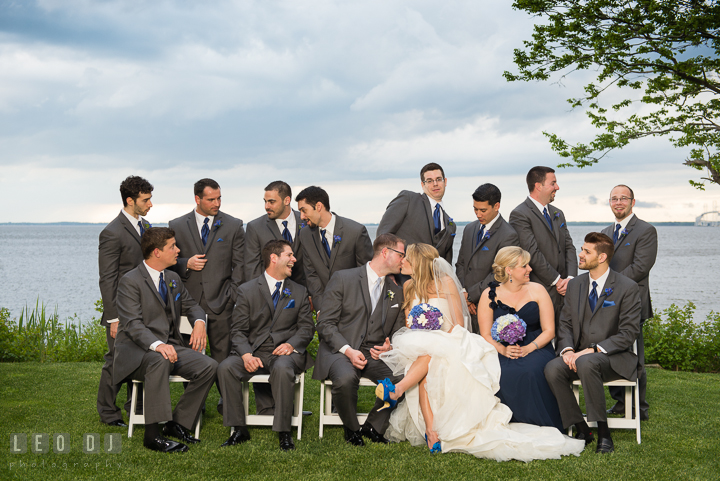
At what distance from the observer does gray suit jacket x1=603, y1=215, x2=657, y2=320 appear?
18.8 ft

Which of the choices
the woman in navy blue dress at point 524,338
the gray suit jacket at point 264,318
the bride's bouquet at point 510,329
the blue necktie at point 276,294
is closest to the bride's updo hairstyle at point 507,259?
the woman in navy blue dress at point 524,338

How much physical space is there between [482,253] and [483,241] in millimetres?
118

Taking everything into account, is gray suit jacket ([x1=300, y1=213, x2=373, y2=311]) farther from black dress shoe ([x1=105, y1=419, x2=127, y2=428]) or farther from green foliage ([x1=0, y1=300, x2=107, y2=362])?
green foliage ([x1=0, y1=300, x2=107, y2=362])

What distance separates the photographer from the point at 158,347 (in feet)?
16.4

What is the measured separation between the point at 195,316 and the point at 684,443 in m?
4.44

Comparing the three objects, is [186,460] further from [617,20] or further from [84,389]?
[617,20]

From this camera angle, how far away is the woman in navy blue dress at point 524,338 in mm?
5020

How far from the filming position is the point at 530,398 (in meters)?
5.01

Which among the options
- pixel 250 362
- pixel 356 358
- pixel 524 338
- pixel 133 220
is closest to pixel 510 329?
pixel 524 338

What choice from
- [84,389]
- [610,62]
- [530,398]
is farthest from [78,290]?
[530,398]

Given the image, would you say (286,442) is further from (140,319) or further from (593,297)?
(593,297)

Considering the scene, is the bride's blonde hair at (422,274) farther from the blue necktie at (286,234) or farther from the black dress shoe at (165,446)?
the black dress shoe at (165,446)

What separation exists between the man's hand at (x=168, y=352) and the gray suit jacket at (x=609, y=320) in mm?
3372

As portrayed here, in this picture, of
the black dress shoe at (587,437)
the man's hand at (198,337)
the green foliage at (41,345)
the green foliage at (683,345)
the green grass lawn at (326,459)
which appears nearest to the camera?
the green grass lawn at (326,459)
